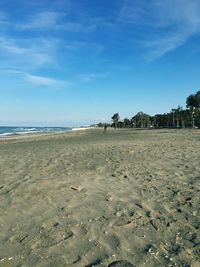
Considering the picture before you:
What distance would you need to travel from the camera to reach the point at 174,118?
11269 cm

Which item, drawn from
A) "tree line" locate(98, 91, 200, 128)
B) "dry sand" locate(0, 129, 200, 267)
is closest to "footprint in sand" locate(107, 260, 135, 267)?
"dry sand" locate(0, 129, 200, 267)

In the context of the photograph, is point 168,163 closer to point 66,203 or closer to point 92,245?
point 66,203

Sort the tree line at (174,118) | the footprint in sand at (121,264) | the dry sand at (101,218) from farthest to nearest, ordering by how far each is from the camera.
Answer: the tree line at (174,118) → the dry sand at (101,218) → the footprint in sand at (121,264)

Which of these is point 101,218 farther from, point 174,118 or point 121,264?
point 174,118

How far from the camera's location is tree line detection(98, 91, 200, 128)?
294 ft

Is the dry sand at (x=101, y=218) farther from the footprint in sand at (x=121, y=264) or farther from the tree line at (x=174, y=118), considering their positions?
the tree line at (x=174, y=118)

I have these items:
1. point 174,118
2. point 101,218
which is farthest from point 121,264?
point 174,118

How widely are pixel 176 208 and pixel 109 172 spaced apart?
4349 millimetres

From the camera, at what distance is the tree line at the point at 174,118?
8956 centimetres

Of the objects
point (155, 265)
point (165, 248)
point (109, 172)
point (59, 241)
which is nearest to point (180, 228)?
point (165, 248)

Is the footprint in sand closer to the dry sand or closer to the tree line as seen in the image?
the dry sand

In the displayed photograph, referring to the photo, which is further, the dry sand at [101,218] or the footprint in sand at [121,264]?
the dry sand at [101,218]

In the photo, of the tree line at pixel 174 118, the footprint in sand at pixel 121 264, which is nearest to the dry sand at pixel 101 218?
the footprint in sand at pixel 121 264

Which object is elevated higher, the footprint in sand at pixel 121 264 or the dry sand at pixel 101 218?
the dry sand at pixel 101 218
